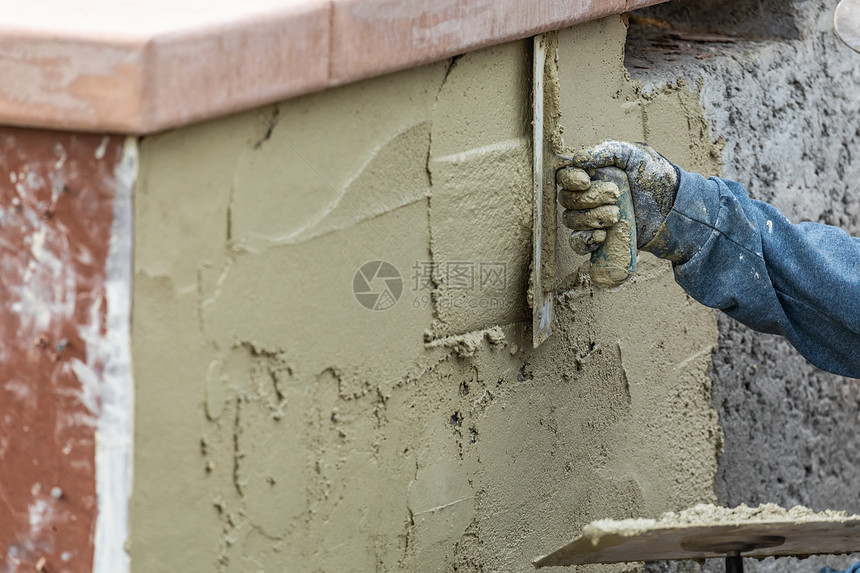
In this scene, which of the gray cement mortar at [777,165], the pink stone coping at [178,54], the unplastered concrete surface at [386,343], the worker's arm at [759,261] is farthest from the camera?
the gray cement mortar at [777,165]

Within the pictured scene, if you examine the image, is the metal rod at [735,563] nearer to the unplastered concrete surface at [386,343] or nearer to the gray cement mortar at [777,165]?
the unplastered concrete surface at [386,343]

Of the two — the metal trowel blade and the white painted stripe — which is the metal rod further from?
the white painted stripe

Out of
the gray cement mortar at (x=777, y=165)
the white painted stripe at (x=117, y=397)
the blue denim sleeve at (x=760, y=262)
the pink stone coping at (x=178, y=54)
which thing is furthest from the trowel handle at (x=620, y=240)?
the white painted stripe at (x=117, y=397)

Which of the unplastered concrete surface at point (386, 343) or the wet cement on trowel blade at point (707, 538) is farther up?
the unplastered concrete surface at point (386, 343)

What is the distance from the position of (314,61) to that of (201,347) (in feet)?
1.54

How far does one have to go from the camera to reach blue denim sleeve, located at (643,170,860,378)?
2109mm

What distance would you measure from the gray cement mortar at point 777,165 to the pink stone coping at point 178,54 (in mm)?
1337

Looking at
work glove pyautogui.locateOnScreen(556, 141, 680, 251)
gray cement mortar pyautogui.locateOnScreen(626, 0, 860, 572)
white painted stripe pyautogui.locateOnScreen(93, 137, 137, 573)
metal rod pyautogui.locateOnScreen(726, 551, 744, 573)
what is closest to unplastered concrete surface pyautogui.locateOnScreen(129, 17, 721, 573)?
→ white painted stripe pyautogui.locateOnScreen(93, 137, 137, 573)

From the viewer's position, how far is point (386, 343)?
189 centimetres

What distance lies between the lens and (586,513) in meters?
2.50

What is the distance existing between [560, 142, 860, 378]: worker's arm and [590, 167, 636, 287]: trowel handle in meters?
0.09

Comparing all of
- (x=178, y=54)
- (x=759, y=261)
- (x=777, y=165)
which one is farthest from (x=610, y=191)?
(x=777, y=165)

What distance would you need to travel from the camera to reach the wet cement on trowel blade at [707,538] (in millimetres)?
1594

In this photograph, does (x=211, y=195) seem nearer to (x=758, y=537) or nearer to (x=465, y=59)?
(x=465, y=59)
